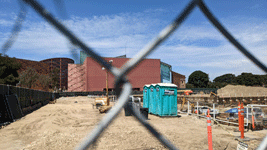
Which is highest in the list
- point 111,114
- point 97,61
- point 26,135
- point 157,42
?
point 157,42

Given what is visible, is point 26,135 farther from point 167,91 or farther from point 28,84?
point 28,84

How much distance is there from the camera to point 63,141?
679 cm

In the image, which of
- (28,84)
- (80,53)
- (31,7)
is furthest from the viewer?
(28,84)

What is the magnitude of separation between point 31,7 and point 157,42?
55 cm

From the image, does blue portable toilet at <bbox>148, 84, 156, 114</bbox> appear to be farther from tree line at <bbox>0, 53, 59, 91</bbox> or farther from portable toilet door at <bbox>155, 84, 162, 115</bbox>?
tree line at <bbox>0, 53, 59, 91</bbox>

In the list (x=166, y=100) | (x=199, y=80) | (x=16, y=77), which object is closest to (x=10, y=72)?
(x=16, y=77)

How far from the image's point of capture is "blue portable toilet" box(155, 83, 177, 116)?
42.1 feet

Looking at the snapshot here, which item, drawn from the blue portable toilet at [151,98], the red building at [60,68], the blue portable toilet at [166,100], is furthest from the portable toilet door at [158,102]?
the red building at [60,68]

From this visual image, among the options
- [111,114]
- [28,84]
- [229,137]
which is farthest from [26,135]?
[28,84]

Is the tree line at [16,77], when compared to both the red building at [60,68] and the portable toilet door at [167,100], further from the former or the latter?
the red building at [60,68]

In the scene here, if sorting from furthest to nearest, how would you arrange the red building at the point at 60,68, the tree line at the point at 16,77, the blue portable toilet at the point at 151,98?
the tree line at the point at 16,77, the blue portable toilet at the point at 151,98, the red building at the point at 60,68

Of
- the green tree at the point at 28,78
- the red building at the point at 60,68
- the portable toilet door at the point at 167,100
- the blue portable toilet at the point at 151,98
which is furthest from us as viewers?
the green tree at the point at 28,78

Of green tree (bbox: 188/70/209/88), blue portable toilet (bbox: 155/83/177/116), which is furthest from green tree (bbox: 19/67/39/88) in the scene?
green tree (bbox: 188/70/209/88)

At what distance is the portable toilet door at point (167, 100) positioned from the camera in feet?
42.1
